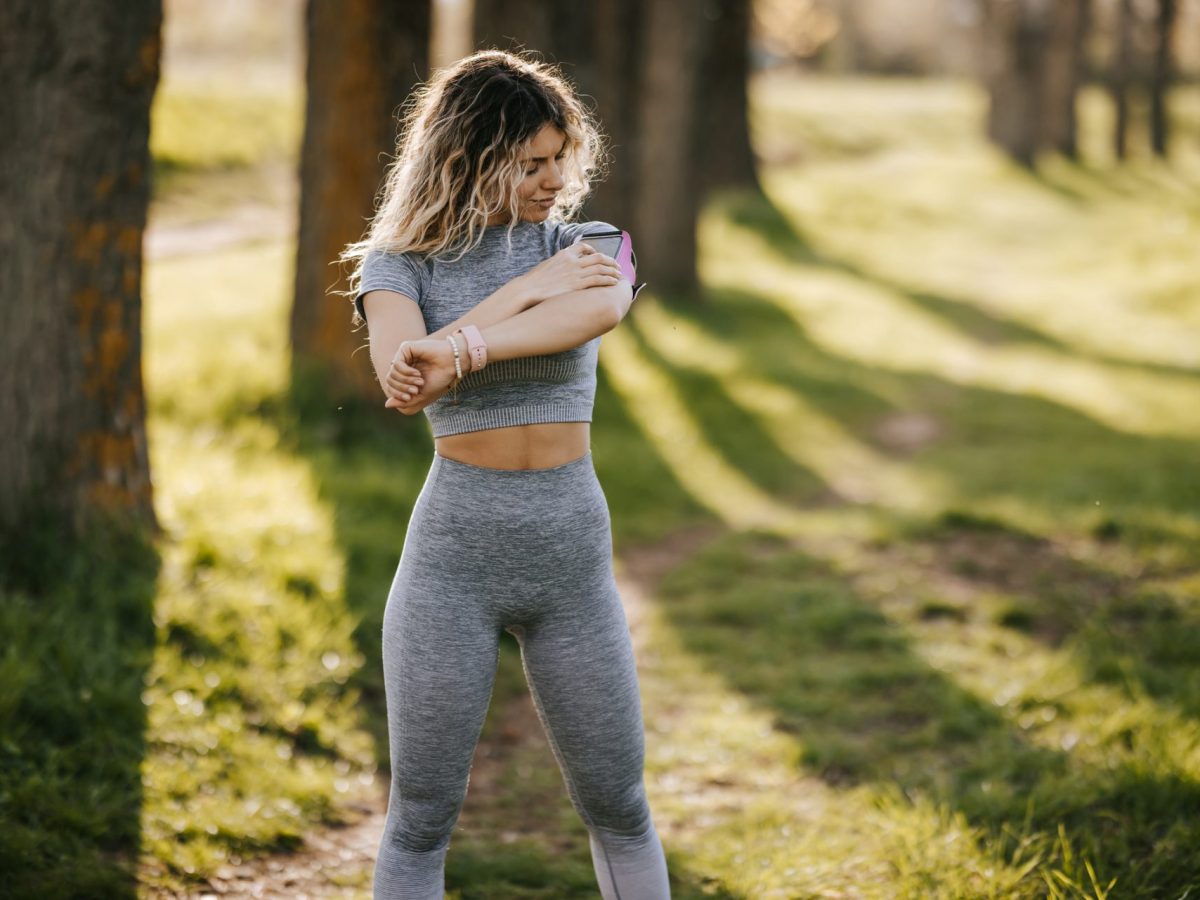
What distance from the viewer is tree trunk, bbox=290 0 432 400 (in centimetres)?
729

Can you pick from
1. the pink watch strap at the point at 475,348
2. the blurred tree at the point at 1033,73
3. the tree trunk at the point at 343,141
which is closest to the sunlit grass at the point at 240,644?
the tree trunk at the point at 343,141

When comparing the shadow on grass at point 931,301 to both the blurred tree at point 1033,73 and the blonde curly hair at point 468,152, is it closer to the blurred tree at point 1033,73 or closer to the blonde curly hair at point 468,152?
the blurred tree at point 1033,73

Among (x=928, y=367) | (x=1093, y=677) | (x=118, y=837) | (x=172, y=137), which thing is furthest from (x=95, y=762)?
(x=172, y=137)

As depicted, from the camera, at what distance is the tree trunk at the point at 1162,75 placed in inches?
1071

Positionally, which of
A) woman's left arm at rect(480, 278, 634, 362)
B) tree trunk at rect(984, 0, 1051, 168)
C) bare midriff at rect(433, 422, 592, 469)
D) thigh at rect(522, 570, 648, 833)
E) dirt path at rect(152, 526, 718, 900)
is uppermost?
tree trunk at rect(984, 0, 1051, 168)

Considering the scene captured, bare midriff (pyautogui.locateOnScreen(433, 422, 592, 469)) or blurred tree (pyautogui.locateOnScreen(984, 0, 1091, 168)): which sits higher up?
blurred tree (pyautogui.locateOnScreen(984, 0, 1091, 168))

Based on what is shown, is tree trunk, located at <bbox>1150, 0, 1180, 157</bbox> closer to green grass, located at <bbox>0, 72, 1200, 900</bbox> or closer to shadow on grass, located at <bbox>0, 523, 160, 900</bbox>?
green grass, located at <bbox>0, 72, 1200, 900</bbox>

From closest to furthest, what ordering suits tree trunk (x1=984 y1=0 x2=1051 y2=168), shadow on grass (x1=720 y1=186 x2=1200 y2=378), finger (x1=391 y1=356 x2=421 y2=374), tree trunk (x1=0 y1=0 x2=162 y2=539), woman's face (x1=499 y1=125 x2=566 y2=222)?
finger (x1=391 y1=356 x2=421 y2=374)
woman's face (x1=499 y1=125 x2=566 y2=222)
tree trunk (x1=0 y1=0 x2=162 y2=539)
shadow on grass (x1=720 y1=186 x2=1200 y2=378)
tree trunk (x1=984 y1=0 x2=1051 y2=168)

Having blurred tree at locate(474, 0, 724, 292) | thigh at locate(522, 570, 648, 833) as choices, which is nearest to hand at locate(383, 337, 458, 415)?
thigh at locate(522, 570, 648, 833)

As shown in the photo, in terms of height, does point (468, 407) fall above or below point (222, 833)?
above

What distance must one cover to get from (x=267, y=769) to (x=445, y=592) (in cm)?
186

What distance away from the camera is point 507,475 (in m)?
2.71

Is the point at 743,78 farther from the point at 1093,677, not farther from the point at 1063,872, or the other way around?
the point at 1063,872

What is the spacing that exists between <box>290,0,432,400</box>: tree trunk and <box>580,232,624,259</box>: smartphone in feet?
15.3
